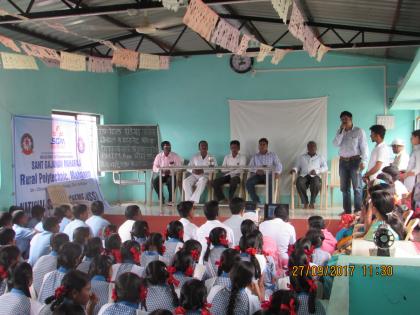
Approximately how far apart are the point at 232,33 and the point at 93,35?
3179 millimetres

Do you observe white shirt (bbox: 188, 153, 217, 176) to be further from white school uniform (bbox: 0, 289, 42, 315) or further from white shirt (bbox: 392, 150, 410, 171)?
white school uniform (bbox: 0, 289, 42, 315)

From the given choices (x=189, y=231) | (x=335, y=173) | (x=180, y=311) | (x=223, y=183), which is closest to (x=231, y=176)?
(x=223, y=183)

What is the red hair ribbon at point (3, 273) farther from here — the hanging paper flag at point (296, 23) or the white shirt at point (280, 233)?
the hanging paper flag at point (296, 23)

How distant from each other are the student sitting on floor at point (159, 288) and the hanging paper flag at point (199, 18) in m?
1.99

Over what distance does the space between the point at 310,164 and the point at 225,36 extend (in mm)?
3752

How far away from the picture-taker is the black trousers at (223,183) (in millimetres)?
7828

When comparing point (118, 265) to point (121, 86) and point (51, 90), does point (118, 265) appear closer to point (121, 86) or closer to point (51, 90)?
point (51, 90)

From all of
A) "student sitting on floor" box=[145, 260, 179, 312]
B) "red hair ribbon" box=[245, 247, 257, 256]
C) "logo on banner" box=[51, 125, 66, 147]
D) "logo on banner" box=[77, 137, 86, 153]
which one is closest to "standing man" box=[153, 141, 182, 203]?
"logo on banner" box=[77, 137, 86, 153]

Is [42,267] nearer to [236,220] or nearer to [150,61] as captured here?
[236,220]

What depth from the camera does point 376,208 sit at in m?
3.13

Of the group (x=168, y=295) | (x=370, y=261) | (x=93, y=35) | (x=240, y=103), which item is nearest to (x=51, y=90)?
(x=93, y=35)

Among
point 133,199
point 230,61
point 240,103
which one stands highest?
point 230,61

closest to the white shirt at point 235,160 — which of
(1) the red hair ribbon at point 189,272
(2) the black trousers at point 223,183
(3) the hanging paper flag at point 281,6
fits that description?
(2) the black trousers at point 223,183

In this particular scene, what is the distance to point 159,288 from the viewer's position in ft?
8.80
